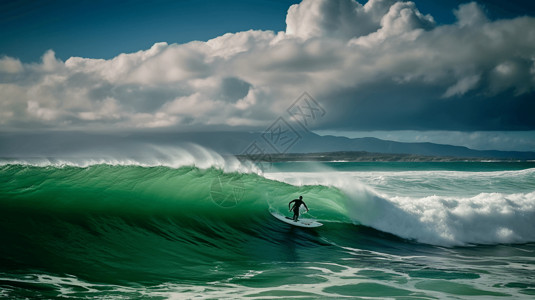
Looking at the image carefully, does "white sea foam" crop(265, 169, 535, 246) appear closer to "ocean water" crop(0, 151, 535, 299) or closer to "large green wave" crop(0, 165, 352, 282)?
"ocean water" crop(0, 151, 535, 299)

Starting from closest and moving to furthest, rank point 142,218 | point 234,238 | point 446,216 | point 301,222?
1. point 234,238
2. point 142,218
3. point 301,222
4. point 446,216

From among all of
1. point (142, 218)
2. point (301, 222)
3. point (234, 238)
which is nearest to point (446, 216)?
point (301, 222)

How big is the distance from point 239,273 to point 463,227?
9100 mm

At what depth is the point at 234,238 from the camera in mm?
10359

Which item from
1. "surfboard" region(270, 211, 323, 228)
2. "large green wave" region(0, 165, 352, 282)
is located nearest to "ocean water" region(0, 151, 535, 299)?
"large green wave" region(0, 165, 352, 282)

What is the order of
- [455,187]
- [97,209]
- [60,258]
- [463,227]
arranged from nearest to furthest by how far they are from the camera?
[60,258] < [97,209] < [463,227] < [455,187]

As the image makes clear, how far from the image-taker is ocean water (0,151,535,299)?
643cm

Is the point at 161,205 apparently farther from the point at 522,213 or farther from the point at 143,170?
the point at 522,213

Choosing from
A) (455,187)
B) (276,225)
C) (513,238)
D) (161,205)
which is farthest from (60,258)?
(455,187)

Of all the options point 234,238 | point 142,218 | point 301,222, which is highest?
point 142,218

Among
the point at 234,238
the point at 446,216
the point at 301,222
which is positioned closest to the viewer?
the point at 234,238

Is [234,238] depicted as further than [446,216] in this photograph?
No

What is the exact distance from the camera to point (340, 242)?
36.3 ft

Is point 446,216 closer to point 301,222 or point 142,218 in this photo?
point 301,222
